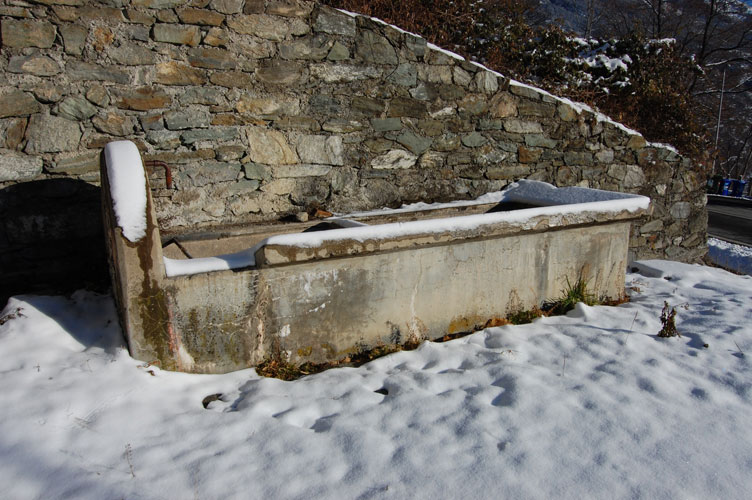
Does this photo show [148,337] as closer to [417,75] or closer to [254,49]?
[254,49]

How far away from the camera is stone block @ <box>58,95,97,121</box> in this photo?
10.8 feet

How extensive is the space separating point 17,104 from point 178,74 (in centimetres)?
96

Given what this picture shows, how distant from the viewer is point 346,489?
171 cm

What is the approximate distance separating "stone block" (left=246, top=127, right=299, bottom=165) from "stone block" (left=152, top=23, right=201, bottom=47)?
0.69 metres

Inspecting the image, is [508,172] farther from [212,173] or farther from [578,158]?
[212,173]

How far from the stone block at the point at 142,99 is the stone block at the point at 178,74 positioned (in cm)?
8

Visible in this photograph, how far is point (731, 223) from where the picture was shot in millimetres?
13562

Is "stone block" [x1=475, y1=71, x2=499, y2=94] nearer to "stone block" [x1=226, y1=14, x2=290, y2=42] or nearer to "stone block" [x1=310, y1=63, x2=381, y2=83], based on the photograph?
"stone block" [x1=310, y1=63, x2=381, y2=83]

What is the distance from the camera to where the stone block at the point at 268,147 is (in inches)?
151

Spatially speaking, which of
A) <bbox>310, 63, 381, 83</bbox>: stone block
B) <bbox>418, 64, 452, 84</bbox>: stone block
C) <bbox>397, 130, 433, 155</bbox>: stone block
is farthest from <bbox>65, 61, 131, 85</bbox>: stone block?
<bbox>418, 64, 452, 84</bbox>: stone block

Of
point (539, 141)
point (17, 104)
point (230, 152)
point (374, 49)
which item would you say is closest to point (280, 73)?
point (230, 152)

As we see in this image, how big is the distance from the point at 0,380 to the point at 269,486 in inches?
50.4

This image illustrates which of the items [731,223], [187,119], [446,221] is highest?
[187,119]

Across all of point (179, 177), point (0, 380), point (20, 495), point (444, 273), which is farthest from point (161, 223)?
point (20, 495)
